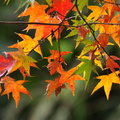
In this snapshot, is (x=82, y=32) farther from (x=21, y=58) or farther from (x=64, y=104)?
(x=64, y=104)

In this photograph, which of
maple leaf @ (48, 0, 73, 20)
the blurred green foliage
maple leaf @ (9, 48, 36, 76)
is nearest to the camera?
maple leaf @ (9, 48, 36, 76)

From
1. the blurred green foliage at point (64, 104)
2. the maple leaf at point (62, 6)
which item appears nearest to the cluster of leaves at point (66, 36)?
the maple leaf at point (62, 6)

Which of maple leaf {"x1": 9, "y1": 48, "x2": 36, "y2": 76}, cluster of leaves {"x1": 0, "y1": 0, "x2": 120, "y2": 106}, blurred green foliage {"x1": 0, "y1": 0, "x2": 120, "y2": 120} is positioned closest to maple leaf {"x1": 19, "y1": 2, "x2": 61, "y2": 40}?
cluster of leaves {"x1": 0, "y1": 0, "x2": 120, "y2": 106}

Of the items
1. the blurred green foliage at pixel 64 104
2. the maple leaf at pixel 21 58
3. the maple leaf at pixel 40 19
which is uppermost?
the maple leaf at pixel 40 19

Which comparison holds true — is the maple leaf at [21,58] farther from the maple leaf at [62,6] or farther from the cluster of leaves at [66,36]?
the maple leaf at [62,6]

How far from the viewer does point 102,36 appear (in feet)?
2.93

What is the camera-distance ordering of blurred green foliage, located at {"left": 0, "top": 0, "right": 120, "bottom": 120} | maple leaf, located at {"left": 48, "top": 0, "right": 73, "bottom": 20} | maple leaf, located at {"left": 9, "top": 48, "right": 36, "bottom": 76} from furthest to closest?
blurred green foliage, located at {"left": 0, "top": 0, "right": 120, "bottom": 120} → maple leaf, located at {"left": 48, "top": 0, "right": 73, "bottom": 20} → maple leaf, located at {"left": 9, "top": 48, "right": 36, "bottom": 76}

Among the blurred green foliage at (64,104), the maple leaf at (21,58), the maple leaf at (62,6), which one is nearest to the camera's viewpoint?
the maple leaf at (21,58)

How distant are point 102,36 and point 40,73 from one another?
6.62 ft

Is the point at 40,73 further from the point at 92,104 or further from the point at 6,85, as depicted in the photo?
the point at 6,85

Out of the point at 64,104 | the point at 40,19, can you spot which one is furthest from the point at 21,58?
the point at 64,104

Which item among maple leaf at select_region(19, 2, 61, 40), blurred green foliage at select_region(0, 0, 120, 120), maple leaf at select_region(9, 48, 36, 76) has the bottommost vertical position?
blurred green foliage at select_region(0, 0, 120, 120)

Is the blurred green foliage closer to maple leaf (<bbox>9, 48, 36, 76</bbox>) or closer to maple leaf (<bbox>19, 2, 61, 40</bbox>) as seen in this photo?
maple leaf (<bbox>19, 2, 61, 40</bbox>)

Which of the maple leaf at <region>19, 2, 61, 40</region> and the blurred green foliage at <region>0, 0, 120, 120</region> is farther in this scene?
the blurred green foliage at <region>0, 0, 120, 120</region>
